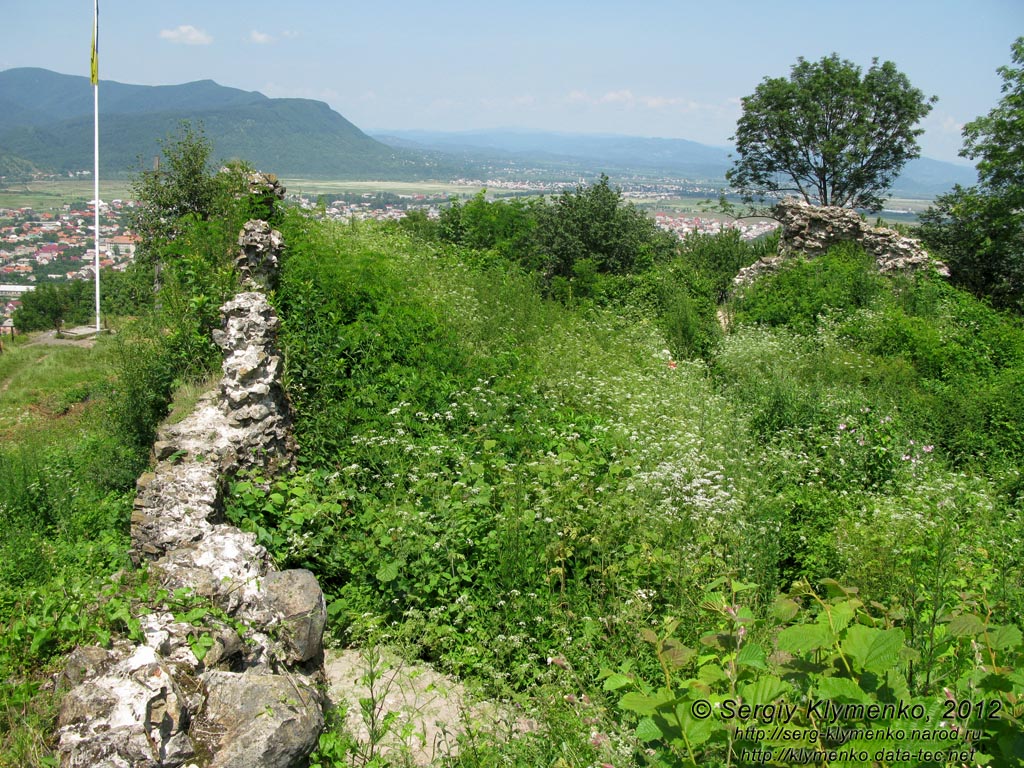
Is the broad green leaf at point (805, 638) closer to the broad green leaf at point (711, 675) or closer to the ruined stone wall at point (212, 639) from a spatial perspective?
the broad green leaf at point (711, 675)

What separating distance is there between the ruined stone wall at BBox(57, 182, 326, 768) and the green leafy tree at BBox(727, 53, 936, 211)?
25352mm

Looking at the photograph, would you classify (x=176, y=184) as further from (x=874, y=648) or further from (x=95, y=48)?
(x=874, y=648)

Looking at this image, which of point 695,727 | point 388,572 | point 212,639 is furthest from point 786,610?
point 388,572

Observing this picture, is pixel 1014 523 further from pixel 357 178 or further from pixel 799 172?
pixel 357 178

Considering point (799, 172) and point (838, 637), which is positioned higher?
point (799, 172)

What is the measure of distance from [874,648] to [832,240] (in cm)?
1706

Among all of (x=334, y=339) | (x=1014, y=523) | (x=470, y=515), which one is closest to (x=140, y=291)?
(x=334, y=339)

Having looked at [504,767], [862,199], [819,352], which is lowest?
[504,767]

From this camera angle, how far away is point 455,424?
695 cm

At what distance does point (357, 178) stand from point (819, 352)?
393ft

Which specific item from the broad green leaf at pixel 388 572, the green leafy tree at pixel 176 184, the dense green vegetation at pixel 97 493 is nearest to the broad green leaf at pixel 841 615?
the dense green vegetation at pixel 97 493

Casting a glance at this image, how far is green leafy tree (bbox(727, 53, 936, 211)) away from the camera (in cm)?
2508

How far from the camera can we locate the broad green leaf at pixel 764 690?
6.44 feet

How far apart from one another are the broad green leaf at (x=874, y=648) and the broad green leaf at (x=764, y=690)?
231 millimetres
